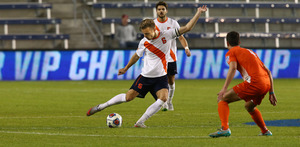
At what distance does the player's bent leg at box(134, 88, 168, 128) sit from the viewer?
28.8ft

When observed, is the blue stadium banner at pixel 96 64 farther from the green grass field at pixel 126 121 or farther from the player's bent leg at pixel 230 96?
the player's bent leg at pixel 230 96

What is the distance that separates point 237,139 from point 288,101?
691 centimetres

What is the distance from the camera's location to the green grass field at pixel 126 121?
7.36 m

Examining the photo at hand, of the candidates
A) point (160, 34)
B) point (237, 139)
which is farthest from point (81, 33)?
point (237, 139)

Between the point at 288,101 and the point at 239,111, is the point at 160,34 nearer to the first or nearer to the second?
the point at 239,111

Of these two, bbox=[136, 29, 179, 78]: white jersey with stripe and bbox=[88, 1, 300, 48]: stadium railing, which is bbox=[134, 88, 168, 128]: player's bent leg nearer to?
bbox=[136, 29, 179, 78]: white jersey with stripe

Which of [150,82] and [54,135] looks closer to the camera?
[54,135]

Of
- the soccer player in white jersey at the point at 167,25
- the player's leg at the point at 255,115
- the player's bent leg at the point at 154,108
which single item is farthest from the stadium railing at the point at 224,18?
the player's leg at the point at 255,115

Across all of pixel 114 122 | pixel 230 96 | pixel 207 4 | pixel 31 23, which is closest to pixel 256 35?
pixel 207 4

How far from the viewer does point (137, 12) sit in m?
27.8

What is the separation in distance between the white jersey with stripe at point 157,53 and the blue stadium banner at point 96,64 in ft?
42.9

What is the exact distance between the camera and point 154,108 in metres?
8.78

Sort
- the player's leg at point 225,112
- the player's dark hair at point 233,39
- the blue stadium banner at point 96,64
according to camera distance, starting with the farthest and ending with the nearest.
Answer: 1. the blue stadium banner at point 96,64
2. the player's dark hair at point 233,39
3. the player's leg at point 225,112

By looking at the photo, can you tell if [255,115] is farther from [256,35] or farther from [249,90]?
[256,35]
